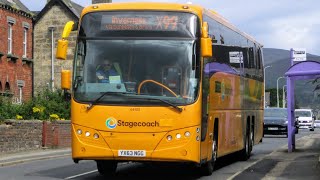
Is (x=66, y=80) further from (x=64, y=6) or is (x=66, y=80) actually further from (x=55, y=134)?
(x=64, y=6)

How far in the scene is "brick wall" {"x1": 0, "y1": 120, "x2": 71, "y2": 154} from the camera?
Answer: 23828 millimetres

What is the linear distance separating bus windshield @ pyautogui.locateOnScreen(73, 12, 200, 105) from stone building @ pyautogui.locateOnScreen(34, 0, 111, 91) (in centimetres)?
3541

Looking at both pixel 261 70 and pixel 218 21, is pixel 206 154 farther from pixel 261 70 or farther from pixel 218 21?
pixel 261 70

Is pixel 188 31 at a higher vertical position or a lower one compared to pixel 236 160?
higher

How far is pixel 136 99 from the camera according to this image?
12.6 m

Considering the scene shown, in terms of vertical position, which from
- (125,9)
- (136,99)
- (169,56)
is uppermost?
(125,9)

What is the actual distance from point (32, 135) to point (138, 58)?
1431cm

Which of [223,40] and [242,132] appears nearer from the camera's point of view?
[223,40]

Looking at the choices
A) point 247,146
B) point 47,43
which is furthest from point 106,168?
point 47,43

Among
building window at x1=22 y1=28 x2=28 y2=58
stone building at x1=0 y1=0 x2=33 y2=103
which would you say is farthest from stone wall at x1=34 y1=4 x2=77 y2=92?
building window at x1=22 y1=28 x2=28 y2=58

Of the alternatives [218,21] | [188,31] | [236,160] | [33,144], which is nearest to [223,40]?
[218,21]

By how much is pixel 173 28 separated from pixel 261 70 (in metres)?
10.9

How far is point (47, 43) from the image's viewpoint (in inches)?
1919

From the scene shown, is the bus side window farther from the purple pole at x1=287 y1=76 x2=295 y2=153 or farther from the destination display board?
the purple pole at x1=287 y1=76 x2=295 y2=153
